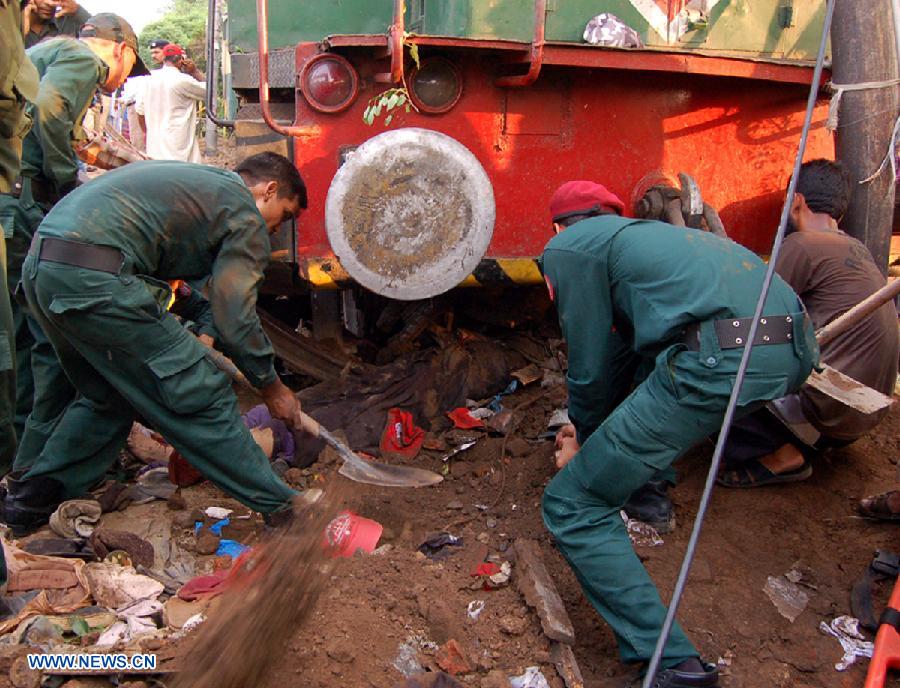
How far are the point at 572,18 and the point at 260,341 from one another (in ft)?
7.42

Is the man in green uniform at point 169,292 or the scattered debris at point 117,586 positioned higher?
the man in green uniform at point 169,292

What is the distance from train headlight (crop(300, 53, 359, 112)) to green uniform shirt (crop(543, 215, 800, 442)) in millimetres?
1485

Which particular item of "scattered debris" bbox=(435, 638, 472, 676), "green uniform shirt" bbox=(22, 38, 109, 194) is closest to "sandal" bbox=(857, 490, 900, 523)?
"scattered debris" bbox=(435, 638, 472, 676)

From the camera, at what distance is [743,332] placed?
7.39 ft

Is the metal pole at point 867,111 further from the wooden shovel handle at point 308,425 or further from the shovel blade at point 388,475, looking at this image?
the wooden shovel handle at point 308,425

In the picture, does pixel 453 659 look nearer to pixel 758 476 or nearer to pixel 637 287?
pixel 637 287

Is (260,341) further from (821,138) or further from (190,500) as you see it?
(821,138)

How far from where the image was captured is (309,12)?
425 cm

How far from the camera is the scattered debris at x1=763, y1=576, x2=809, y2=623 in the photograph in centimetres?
274

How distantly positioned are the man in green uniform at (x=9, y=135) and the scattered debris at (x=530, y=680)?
1.70 meters

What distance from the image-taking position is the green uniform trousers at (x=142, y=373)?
2746 millimetres

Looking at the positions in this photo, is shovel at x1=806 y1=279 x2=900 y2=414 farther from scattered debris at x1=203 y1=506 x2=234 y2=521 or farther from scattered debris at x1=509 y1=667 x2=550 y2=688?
scattered debris at x1=203 y1=506 x2=234 y2=521

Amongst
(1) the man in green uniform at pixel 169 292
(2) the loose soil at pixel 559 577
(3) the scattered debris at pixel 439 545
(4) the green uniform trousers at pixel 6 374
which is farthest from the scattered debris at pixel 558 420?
(4) the green uniform trousers at pixel 6 374

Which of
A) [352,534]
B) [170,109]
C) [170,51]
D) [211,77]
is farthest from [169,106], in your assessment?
[352,534]
